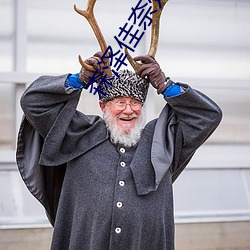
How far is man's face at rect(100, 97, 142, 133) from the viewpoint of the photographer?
2238mm

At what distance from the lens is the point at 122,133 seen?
2250 millimetres

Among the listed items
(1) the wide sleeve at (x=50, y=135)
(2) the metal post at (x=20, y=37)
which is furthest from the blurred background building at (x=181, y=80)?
(1) the wide sleeve at (x=50, y=135)

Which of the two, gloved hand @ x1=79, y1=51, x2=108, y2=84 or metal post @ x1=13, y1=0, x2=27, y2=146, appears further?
metal post @ x1=13, y1=0, x2=27, y2=146

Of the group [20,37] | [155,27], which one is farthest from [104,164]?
[20,37]

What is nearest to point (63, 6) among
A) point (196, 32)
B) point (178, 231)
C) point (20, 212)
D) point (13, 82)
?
point (13, 82)

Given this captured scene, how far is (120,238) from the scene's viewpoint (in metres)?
2.14

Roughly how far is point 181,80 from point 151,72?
183cm

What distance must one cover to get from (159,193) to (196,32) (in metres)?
2.17

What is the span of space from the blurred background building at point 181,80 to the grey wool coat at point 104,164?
4.94 feet

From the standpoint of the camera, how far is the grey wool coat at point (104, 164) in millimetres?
2145

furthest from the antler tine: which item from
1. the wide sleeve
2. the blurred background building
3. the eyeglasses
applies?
the blurred background building

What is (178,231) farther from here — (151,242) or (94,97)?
(151,242)

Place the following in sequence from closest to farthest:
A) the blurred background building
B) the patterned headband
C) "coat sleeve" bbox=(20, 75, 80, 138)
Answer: "coat sleeve" bbox=(20, 75, 80, 138)
the patterned headband
the blurred background building

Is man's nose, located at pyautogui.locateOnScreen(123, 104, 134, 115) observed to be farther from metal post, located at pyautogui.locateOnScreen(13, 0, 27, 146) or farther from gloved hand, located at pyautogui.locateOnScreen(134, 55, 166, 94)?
metal post, located at pyautogui.locateOnScreen(13, 0, 27, 146)
